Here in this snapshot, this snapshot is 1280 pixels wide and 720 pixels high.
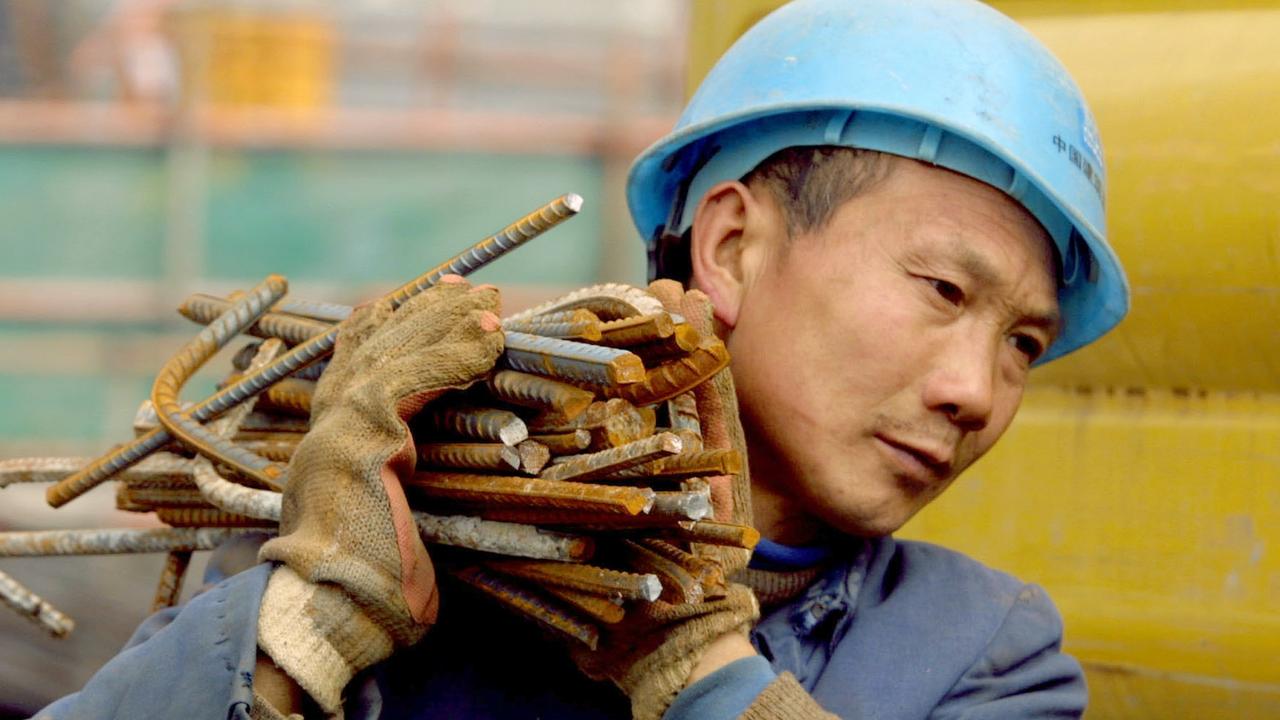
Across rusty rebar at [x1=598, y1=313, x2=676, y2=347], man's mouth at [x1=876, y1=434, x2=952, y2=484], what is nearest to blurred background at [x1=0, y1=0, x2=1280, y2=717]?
man's mouth at [x1=876, y1=434, x2=952, y2=484]

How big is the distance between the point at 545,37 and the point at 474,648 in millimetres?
6905

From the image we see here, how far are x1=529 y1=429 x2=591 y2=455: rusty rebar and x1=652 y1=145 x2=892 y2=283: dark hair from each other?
1.76ft

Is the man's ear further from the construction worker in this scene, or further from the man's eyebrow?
the man's eyebrow

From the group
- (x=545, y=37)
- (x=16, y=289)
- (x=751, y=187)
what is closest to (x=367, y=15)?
(x=545, y=37)

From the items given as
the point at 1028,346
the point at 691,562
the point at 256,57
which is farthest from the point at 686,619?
the point at 256,57

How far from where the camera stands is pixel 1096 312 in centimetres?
218

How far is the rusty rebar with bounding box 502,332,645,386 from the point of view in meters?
1.47

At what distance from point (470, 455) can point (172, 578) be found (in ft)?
2.17

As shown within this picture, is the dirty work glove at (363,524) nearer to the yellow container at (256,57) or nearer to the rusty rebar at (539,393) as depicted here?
the rusty rebar at (539,393)

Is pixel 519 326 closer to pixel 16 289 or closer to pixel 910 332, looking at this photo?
pixel 910 332

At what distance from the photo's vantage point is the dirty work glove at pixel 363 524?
5.13ft

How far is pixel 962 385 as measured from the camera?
1827 mm

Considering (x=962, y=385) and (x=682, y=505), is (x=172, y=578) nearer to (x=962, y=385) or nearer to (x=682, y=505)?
(x=682, y=505)

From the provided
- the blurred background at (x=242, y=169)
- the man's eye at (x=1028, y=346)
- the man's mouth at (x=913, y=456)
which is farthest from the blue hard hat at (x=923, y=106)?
the blurred background at (x=242, y=169)
